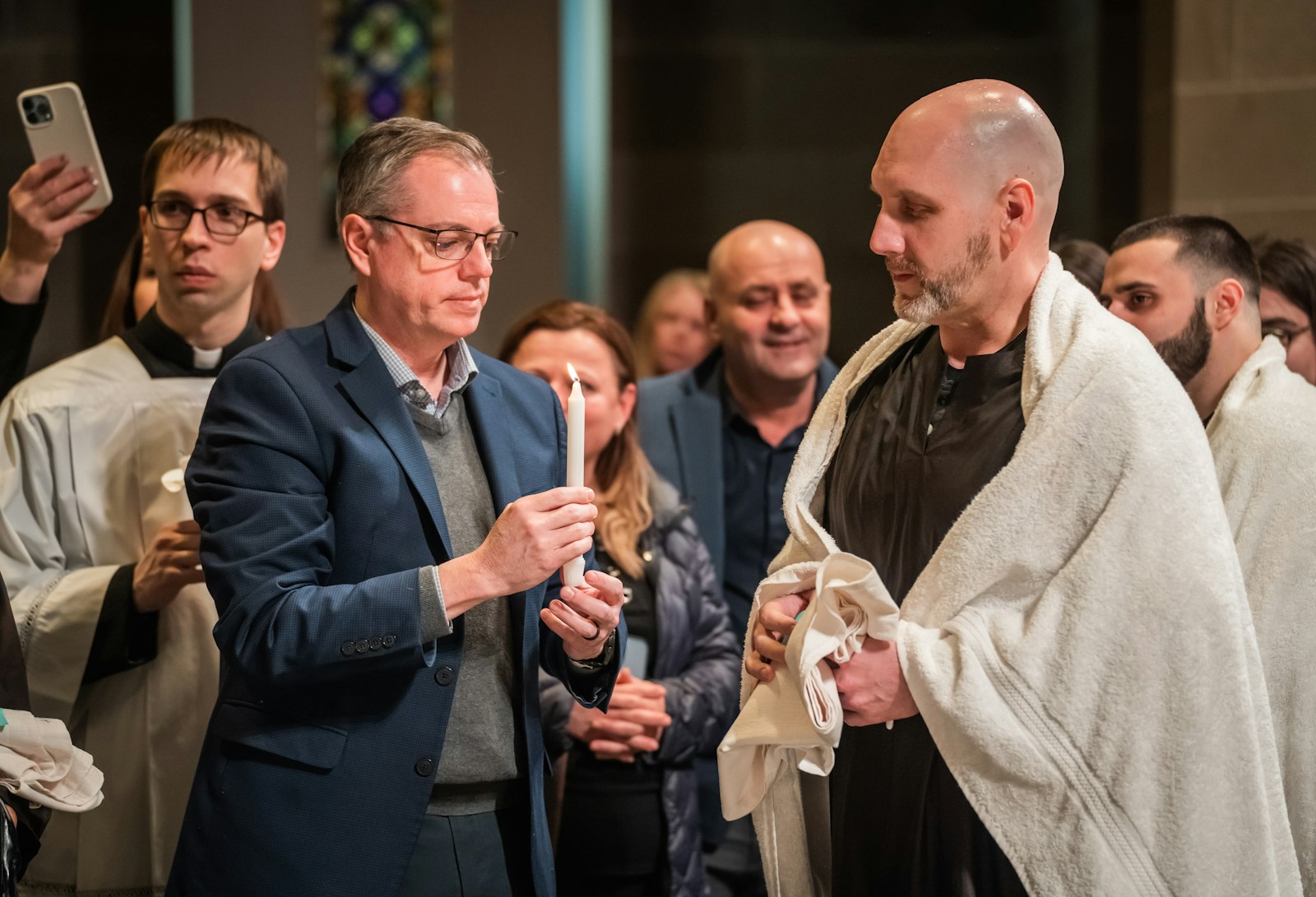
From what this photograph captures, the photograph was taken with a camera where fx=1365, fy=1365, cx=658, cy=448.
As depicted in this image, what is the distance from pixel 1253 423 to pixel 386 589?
1660 mm

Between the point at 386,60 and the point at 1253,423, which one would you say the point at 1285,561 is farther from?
the point at 386,60

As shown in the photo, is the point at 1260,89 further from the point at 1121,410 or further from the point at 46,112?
the point at 46,112

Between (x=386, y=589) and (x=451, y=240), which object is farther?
(x=451, y=240)

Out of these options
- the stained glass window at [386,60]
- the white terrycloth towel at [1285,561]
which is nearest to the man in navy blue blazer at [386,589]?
the white terrycloth towel at [1285,561]

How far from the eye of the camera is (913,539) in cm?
211

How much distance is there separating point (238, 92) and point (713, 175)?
248 centimetres

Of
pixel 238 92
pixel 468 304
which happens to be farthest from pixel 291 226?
pixel 468 304

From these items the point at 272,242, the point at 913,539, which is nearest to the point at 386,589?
the point at 913,539

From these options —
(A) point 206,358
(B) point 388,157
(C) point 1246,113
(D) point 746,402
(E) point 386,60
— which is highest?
(E) point 386,60

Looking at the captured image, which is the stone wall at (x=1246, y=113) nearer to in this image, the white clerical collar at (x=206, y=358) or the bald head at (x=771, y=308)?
the bald head at (x=771, y=308)

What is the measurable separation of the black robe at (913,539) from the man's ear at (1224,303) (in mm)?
Result: 853

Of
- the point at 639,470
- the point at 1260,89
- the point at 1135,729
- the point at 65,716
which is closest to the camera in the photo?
the point at 1135,729

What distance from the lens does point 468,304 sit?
2092 mm

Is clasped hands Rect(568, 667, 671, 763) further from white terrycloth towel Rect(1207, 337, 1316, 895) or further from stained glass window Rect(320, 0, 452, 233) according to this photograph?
stained glass window Rect(320, 0, 452, 233)
